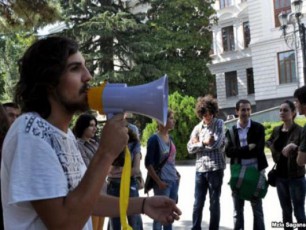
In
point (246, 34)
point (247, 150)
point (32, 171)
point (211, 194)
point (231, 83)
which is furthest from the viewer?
point (231, 83)

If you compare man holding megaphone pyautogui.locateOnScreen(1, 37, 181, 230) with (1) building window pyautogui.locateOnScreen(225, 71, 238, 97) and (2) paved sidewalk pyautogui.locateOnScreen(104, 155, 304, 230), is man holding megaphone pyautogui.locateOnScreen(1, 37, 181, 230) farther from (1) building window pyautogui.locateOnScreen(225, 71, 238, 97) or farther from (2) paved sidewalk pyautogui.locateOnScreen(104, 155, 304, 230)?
(1) building window pyautogui.locateOnScreen(225, 71, 238, 97)

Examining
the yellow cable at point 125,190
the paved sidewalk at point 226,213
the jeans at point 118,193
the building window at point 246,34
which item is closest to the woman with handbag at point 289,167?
the paved sidewalk at point 226,213

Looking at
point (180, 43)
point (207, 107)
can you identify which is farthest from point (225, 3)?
point (207, 107)

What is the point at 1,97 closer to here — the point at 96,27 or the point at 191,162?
the point at 96,27

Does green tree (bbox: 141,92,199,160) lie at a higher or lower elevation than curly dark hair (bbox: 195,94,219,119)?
higher

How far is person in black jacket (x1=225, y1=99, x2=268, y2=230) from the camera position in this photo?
207 inches

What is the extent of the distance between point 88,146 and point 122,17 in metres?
21.0

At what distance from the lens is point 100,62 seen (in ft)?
86.2

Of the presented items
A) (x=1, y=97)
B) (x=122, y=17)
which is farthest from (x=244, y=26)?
(x=1, y=97)

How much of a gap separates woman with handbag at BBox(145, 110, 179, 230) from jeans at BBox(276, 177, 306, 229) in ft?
4.17

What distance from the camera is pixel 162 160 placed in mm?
5438

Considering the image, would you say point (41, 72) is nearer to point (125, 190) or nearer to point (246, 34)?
point (125, 190)

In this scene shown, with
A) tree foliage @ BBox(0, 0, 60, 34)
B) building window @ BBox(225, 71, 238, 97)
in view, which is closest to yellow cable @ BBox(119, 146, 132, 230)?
tree foliage @ BBox(0, 0, 60, 34)

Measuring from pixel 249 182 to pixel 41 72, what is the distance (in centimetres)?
395
